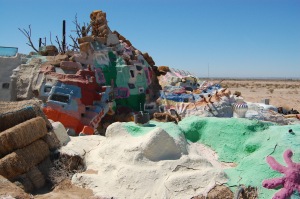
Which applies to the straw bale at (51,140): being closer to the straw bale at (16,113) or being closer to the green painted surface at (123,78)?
the straw bale at (16,113)

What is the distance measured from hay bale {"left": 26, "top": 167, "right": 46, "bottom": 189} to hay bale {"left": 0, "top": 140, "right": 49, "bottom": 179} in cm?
9

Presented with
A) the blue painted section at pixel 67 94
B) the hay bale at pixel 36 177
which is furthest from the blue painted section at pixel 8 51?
the hay bale at pixel 36 177

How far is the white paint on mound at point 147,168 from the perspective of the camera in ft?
19.6

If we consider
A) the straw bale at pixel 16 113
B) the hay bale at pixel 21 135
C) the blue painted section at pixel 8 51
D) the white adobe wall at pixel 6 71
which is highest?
the blue painted section at pixel 8 51

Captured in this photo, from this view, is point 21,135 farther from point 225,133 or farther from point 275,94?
point 275,94

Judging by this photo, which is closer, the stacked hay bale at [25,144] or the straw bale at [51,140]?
the stacked hay bale at [25,144]

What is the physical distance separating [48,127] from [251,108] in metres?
8.93

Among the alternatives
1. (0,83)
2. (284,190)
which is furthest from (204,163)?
(0,83)

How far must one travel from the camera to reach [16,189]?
531cm

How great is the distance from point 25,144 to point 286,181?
4639 millimetres

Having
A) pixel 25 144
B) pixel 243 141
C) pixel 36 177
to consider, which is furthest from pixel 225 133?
pixel 25 144

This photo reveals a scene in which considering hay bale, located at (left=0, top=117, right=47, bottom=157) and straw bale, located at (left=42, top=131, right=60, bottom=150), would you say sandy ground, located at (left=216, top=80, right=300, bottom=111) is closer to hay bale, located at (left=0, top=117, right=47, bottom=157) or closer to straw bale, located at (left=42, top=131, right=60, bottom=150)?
straw bale, located at (left=42, top=131, right=60, bottom=150)

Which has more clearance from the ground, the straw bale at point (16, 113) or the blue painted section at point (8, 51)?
the blue painted section at point (8, 51)

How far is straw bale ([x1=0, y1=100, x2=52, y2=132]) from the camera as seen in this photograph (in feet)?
22.7
